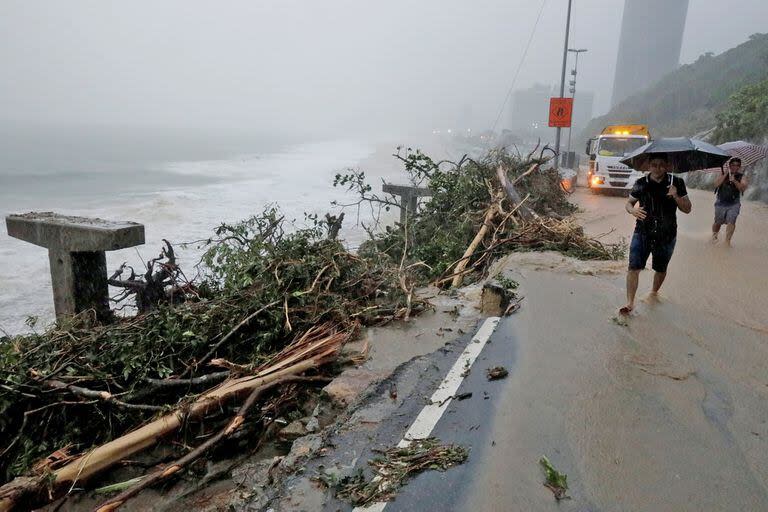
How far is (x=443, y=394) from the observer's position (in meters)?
3.73

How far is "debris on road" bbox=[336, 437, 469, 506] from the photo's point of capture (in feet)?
8.73

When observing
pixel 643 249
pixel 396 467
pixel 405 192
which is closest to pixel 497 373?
pixel 396 467

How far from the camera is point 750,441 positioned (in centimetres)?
324

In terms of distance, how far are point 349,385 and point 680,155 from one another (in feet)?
14.7

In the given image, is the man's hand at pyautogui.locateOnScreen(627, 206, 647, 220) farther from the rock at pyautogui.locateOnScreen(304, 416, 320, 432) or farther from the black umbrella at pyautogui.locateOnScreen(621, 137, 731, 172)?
the rock at pyautogui.locateOnScreen(304, 416, 320, 432)

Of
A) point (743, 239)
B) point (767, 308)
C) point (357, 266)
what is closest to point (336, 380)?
point (357, 266)

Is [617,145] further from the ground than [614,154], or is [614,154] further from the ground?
[617,145]

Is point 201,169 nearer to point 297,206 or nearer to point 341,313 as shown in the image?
point 297,206

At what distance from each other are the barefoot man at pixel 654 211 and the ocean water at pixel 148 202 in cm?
891

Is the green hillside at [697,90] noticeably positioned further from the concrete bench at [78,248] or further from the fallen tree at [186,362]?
the concrete bench at [78,248]

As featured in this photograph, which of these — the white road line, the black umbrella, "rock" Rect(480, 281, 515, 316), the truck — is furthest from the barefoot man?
the truck

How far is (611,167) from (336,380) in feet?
56.2

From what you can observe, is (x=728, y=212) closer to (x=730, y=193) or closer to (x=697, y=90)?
(x=730, y=193)

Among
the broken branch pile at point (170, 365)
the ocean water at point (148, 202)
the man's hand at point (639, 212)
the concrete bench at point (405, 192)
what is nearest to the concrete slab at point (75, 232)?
the ocean water at point (148, 202)
